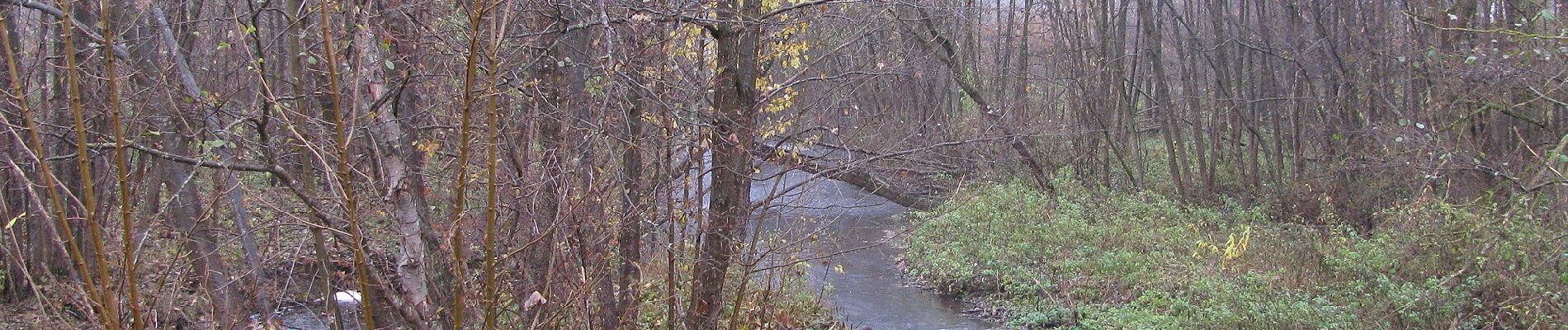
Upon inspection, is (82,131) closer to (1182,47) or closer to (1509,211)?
(1509,211)

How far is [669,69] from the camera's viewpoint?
23.0ft

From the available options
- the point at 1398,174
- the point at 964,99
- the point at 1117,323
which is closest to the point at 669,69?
the point at 1117,323

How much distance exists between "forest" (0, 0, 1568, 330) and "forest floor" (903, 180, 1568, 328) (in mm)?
43

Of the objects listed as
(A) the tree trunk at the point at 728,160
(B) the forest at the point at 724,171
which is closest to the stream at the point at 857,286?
(B) the forest at the point at 724,171

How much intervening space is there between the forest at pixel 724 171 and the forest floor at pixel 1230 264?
4 cm

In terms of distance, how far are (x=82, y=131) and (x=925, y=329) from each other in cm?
873

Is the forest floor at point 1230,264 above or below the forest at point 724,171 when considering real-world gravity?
below

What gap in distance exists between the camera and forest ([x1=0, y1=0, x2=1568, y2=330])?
464 centimetres

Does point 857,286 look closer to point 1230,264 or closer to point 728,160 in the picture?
point 1230,264

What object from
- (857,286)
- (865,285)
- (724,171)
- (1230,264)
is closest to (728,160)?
(724,171)

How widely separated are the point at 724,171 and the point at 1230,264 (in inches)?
253

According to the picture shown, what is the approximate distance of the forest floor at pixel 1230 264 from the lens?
8039 millimetres

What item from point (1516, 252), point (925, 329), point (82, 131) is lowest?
point (925, 329)

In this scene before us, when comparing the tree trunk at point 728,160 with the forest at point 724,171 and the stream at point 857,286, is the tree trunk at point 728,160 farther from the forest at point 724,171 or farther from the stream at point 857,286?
the stream at point 857,286
